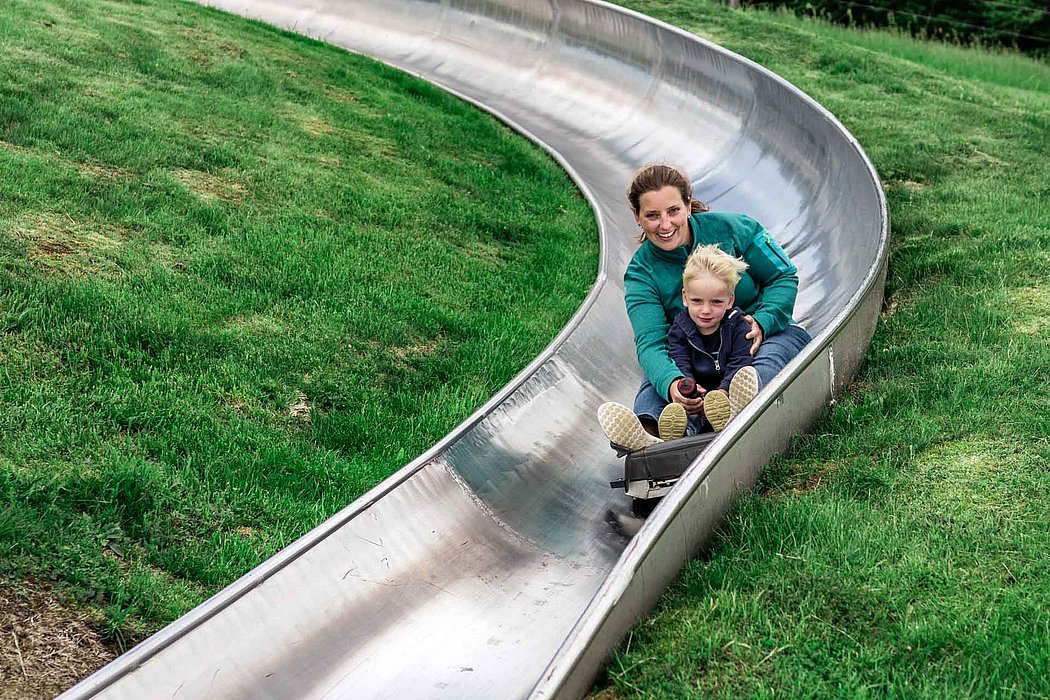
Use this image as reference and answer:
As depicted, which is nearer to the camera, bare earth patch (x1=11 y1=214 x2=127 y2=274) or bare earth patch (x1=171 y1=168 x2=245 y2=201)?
bare earth patch (x1=11 y1=214 x2=127 y2=274)

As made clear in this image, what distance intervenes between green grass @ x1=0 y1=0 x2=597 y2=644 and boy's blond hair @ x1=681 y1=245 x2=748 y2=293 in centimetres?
121

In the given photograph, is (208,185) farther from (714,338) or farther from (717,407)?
(717,407)

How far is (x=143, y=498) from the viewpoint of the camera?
3836 mm

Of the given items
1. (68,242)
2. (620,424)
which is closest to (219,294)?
(68,242)

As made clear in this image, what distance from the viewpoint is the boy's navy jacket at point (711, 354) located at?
433 centimetres

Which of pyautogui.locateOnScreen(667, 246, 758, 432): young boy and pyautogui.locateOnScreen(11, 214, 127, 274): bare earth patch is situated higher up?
pyautogui.locateOnScreen(667, 246, 758, 432): young boy

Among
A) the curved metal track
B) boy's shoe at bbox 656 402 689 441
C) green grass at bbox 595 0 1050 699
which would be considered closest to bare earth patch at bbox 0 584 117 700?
the curved metal track

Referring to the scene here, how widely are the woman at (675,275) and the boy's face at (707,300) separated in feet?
0.51

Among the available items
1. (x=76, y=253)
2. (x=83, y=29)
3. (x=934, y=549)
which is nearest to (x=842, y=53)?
(x=83, y=29)

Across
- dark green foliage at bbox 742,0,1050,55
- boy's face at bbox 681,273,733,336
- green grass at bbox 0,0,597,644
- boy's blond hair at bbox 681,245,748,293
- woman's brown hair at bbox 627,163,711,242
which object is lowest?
green grass at bbox 0,0,597,644

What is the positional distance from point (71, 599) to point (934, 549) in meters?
2.47

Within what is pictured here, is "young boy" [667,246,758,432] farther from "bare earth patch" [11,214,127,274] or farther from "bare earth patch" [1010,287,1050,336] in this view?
"bare earth patch" [11,214,127,274]

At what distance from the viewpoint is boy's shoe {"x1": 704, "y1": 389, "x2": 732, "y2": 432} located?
4.13 metres

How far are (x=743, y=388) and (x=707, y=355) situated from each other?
0.36m
